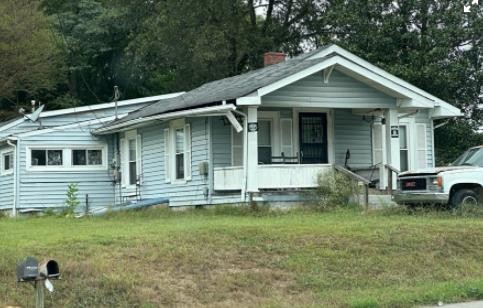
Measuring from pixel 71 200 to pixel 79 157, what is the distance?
2.79 m

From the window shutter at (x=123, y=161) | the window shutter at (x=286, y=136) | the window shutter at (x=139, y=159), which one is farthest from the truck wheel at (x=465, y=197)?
the window shutter at (x=123, y=161)

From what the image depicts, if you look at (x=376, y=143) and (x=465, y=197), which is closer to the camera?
(x=465, y=197)

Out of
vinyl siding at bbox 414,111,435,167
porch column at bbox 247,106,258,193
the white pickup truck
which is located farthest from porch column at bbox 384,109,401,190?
porch column at bbox 247,106,258,193

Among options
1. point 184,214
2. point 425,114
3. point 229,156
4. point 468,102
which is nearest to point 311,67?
point 229,156

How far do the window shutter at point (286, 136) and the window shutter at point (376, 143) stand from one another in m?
2.93

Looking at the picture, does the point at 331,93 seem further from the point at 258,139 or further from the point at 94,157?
the point at 94,157

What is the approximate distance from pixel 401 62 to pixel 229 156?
508 inches

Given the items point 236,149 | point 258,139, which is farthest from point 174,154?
point 258,139

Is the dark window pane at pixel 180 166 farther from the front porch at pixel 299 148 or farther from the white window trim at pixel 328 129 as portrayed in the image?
the white window trim at pixel 328 129

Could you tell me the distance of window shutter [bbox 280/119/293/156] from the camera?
2183 centimetres

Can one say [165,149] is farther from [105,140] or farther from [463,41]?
[463,41]

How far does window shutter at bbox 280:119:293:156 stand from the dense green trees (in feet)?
30.6

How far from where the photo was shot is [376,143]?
2341 cm

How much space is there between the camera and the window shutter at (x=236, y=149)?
2094 centimetres
